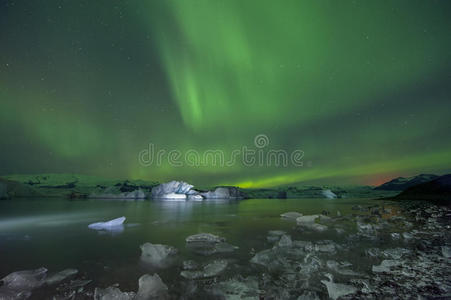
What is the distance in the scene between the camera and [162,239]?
19.5 feet

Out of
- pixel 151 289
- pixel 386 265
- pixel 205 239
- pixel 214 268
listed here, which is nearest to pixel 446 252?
pixel 386 265

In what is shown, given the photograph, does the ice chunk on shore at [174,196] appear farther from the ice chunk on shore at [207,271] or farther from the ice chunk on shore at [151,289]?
the ice chunk on shore at [151,289]

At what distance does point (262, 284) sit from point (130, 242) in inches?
169

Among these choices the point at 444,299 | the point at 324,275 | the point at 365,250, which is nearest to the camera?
the point at 444,299

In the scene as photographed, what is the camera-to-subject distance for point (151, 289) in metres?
2.49

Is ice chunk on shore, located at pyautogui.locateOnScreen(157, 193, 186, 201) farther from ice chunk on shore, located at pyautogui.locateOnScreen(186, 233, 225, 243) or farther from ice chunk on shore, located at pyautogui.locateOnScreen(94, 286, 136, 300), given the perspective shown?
ice chunk on shore, located at pyautogui.locateOnScreen(94, 286, 136, 300)

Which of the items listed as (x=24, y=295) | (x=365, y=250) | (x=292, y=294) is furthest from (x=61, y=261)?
(x=365, y=250)

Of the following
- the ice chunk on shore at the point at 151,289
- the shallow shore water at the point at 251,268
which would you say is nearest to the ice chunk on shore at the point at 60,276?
the shallow shore water at the point at 251,268

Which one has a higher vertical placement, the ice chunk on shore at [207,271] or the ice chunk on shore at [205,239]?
the ice chunk on shore at [207,271]

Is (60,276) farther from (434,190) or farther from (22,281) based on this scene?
(434,190)

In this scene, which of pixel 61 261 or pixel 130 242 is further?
pixel 130 242

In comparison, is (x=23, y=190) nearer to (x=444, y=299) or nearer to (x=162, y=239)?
(x=162, y=239)

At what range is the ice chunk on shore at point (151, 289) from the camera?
2365 mm

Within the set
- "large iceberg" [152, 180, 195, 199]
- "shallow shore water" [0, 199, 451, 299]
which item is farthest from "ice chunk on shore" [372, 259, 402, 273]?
"large iceberg" [152, 180, 195, 199]
